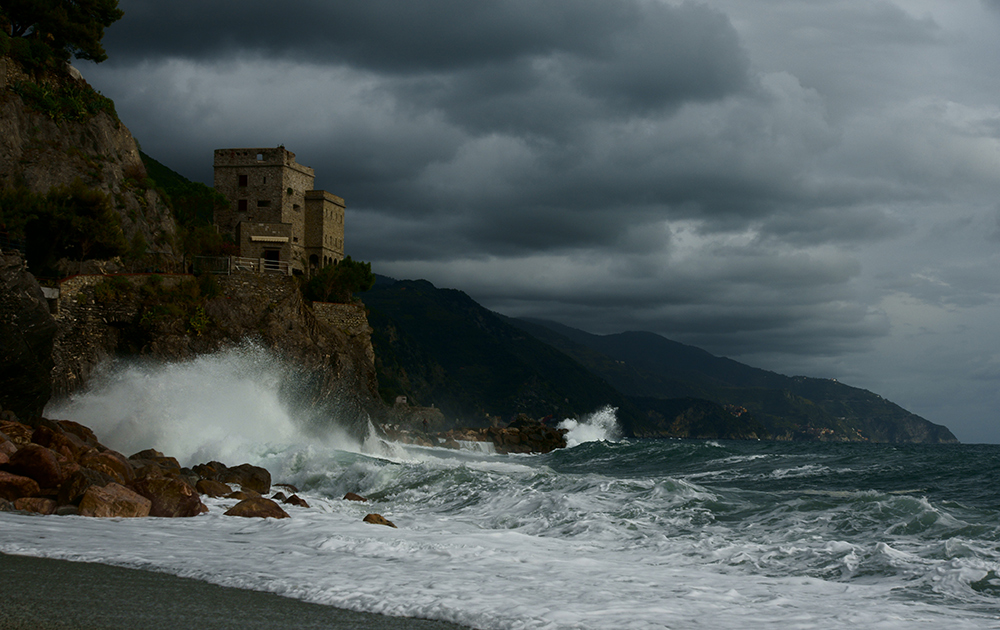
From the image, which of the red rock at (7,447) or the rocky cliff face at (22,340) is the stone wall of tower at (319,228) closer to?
the rocky cliff face at (22,340)

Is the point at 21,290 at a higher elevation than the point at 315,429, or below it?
higher

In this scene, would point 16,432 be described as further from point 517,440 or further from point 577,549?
point 517,440

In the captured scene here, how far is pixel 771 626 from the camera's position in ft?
23.8

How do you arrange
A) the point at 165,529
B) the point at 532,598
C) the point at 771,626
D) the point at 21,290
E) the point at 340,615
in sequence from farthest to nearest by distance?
the point at 21,290, the point at 165,529, the point at 532,598, the point at 771,626, the point at 340,615

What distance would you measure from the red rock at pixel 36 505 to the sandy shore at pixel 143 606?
13.9 ft

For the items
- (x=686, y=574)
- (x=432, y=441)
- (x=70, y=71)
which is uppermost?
(x=70, y=71)

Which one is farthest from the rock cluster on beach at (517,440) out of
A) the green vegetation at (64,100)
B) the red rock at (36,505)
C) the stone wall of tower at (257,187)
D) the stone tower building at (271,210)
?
the red rock at (36,505)

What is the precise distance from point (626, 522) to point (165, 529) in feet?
25.4

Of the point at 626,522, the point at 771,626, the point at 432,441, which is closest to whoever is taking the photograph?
the point at 771,626

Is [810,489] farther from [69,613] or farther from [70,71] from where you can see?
[70,71]

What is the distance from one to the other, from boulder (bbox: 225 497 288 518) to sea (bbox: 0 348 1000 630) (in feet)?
1.11

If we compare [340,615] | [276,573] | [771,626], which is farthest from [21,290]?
[771,626]

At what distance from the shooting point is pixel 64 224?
29234 mm

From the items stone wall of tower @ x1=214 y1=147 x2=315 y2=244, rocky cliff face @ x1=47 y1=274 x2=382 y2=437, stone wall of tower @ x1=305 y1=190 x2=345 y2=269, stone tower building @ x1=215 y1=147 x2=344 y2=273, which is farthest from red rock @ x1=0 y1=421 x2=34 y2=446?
stone wall of tower @ x1=305 y1=190 x2=345 y2=269
